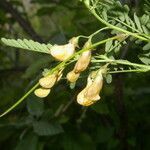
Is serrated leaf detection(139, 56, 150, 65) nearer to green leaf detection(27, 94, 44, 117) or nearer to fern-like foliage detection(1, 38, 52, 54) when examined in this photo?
fern-like foliage detection(1, 38, 52, 54)

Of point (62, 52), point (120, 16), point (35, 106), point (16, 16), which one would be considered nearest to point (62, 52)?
point (62, 52)

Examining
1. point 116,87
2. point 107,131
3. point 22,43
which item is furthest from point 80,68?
point 107,131

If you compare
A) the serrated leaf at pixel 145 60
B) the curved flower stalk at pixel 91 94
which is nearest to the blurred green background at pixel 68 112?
the serrated leaf at pixel 145 60

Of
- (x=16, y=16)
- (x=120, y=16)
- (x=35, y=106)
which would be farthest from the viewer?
(x=16, y=16)

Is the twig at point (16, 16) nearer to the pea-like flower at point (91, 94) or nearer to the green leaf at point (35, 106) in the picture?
the green leaf at point (35, 106)

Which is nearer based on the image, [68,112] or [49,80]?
[49,80]

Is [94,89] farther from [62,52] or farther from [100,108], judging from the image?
[100,108]

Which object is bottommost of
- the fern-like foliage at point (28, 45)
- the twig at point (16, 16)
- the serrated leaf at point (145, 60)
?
the serrated leaf at point (145, 60)

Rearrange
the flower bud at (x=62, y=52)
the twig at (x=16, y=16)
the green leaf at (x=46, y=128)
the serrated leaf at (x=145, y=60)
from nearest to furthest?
1. the flower bud at (x=62, y=52)
2. the serrated leaf at (x=145, y=60)
3. the green leaf at (x=46, y=128)
4. the twig at (x=16, y=16)
